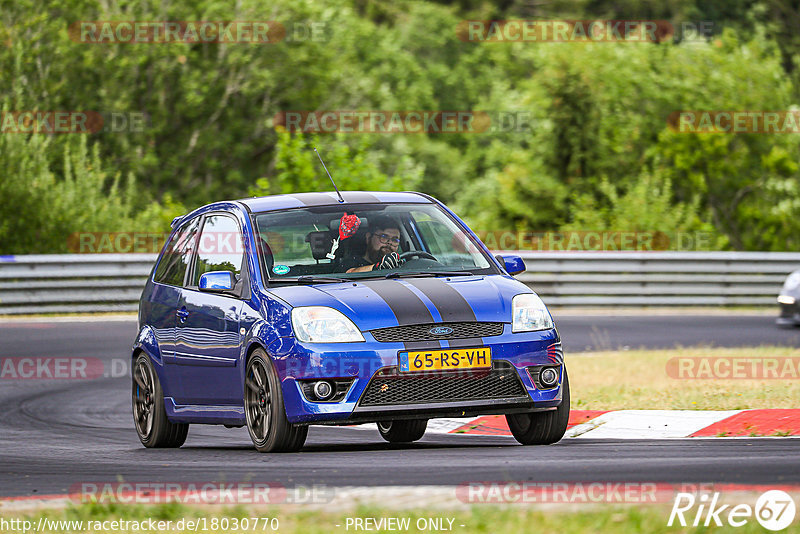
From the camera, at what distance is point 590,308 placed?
24.0 meters

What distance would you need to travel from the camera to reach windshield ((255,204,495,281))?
9.41 meters

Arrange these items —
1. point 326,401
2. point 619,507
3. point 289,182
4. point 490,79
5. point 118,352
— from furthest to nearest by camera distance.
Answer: point 490,79, point 289,182, point 118,352, point 326,401, point 619,507

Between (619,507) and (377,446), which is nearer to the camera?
(619,507)

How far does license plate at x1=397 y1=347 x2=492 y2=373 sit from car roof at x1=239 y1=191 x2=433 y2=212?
1.77m

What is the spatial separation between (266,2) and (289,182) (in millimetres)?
14719

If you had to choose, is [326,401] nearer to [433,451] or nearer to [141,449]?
[433,451]

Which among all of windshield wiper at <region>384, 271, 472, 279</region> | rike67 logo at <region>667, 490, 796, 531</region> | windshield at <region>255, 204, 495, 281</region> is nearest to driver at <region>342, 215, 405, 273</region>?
windshield at <region>255, 204, 495, 281</region>

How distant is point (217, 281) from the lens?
30.5 feet

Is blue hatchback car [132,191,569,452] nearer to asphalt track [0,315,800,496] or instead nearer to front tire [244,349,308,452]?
front tire [244,349,308,452]

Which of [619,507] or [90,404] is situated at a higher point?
[619,507]

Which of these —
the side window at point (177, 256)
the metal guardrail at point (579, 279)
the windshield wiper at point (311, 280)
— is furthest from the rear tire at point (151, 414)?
the metal guardrail at point (579, 279)

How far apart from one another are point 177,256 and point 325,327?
2.50m

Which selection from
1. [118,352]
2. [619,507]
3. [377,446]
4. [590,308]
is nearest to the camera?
[619,507]

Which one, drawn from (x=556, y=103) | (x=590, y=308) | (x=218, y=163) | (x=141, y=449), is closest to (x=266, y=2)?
(x=218, y=163)
